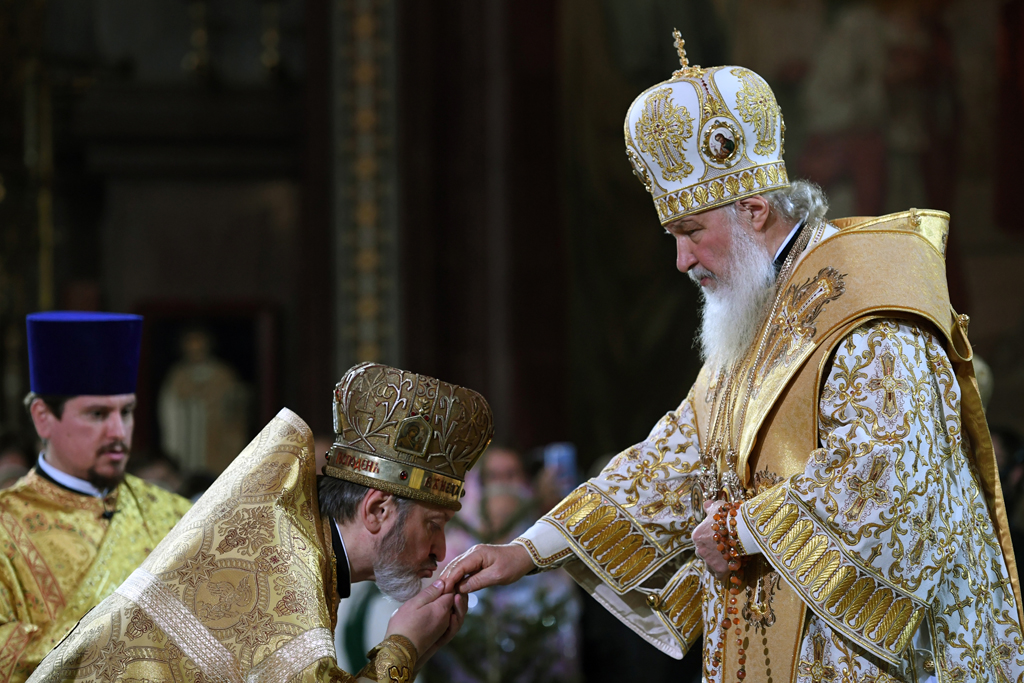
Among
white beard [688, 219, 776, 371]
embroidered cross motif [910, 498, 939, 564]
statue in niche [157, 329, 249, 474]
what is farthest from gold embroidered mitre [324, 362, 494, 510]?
statue in niche [157, 329, 249, 474]

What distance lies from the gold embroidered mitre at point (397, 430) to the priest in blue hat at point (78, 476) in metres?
1.20

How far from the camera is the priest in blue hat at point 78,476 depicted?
150 inches

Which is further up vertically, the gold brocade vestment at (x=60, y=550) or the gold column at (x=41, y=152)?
the gold column at (x=41, y=152)

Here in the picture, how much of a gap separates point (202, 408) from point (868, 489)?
31.9 ft

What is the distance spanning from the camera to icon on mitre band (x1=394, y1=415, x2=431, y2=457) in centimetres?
297

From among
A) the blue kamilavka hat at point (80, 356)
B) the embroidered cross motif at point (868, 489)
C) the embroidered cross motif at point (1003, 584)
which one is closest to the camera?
the embroidered cross motif at point (868, 489)

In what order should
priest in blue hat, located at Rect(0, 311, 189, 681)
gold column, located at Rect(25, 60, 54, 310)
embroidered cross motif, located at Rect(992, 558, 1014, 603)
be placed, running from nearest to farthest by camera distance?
embroidered cross motif, located at Rect(992, 558, 1014, 603), priest in blue hat, located at Rect(0, 311, 189, 681), gold column, located at Rect(25, 60, 54, 310)

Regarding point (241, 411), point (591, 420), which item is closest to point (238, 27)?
point (241, 411)

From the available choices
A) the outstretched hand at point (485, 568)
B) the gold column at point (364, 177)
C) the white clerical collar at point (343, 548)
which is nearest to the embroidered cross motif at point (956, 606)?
the outstretched hand at point (485, 568)

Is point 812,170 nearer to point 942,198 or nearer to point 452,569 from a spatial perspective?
point 942,198

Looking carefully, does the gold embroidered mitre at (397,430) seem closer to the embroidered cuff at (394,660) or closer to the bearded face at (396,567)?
A: the bearded face at (396,567)

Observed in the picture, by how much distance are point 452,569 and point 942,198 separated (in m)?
7.66

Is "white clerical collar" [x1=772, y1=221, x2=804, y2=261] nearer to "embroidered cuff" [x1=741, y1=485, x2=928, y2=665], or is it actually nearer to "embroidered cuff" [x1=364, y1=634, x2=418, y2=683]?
"embroidered cuff" [x1=741, y1=485, x2=928, y2=665]

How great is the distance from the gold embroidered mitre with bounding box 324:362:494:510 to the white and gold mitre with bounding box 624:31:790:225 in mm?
840
